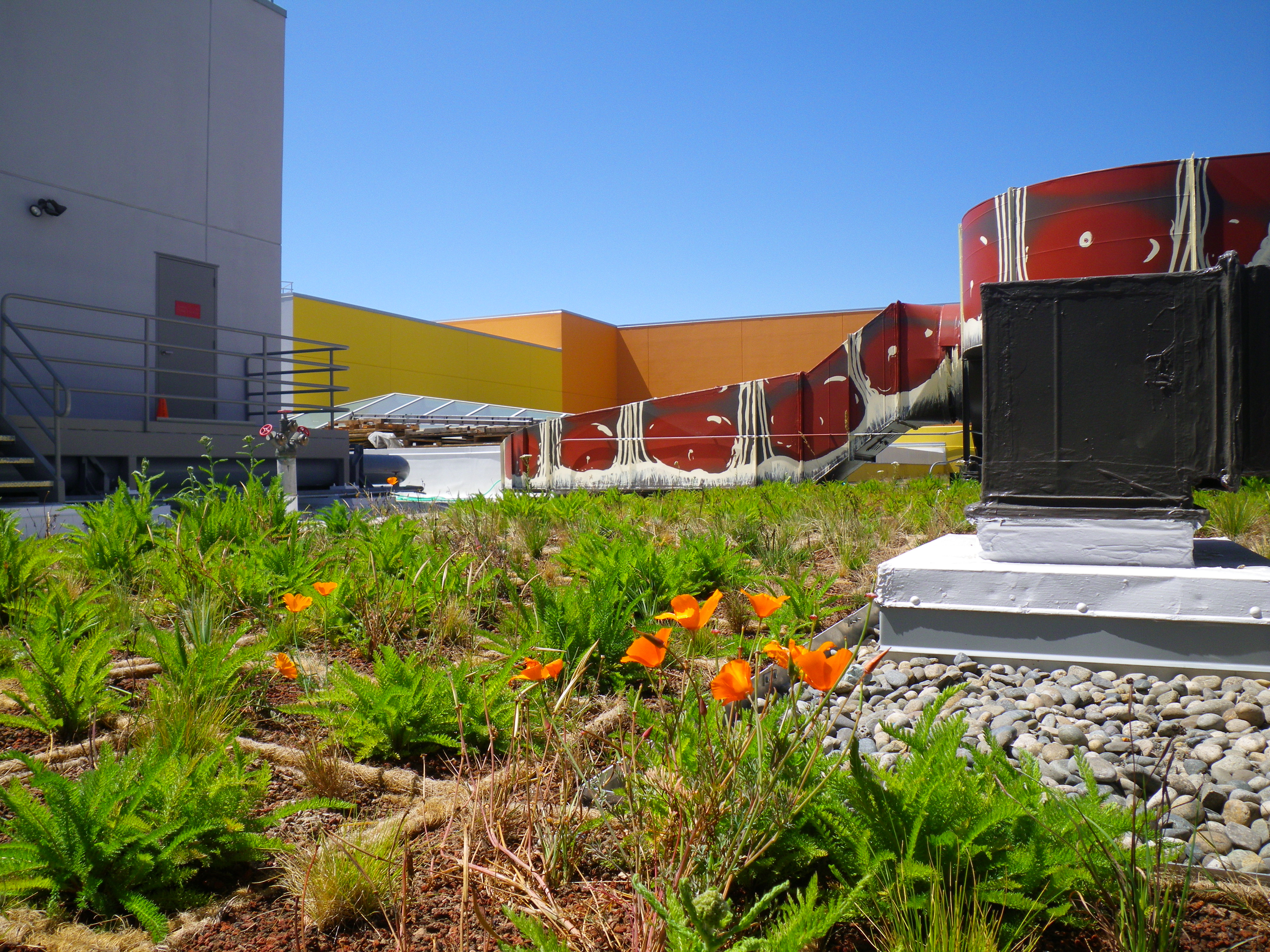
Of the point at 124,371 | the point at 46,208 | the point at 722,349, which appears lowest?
the point at 124,371

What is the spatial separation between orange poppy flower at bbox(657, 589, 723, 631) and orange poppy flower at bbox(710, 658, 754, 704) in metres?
0.13

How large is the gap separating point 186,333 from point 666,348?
2628 centimetres

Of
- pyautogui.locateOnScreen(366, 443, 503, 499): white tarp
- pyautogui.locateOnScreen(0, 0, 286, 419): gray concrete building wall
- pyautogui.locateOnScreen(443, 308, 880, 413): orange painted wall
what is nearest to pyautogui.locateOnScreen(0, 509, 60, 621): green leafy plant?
pyautogui.locateOnScreen(0, 0, 286, 419): gray concrete building wall

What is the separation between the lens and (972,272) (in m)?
7.39

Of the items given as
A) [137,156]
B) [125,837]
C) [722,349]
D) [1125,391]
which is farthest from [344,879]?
[722,349]

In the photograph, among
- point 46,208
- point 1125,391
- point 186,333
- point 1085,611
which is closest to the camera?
point 1085,611

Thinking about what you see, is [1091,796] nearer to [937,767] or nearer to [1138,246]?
[937,767]

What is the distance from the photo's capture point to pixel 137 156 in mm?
11656

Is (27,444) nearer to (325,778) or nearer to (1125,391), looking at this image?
(325,778)

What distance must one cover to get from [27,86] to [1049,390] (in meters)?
12.4

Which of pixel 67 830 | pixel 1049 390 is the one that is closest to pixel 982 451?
pixel 1049 390

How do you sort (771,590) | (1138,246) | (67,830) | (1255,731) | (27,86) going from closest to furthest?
1. (67,830)
2. (1255,731)
3. (771,590)
4. (1138,246)
5. (27,86)

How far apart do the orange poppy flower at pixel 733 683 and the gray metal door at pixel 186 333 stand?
39.5 feet

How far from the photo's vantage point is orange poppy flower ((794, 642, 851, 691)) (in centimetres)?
135
